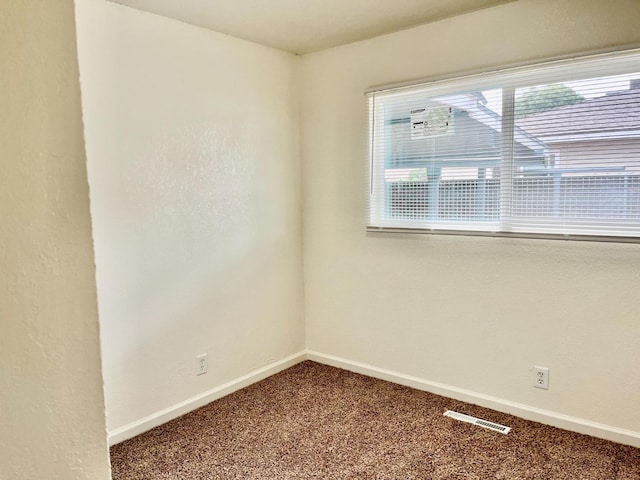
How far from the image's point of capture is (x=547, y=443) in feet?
7.72

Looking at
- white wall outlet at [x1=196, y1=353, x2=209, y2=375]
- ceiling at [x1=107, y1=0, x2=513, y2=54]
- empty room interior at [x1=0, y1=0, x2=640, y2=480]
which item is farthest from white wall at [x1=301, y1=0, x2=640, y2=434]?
white wall outlet at [x1=196, y1=353, x2=209, y2=375]

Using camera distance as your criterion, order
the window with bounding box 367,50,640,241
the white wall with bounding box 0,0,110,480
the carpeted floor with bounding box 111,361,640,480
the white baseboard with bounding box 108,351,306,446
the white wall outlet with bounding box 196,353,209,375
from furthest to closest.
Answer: the white wall outlet with bounding box 196,353,209,375, the white baseboard with bounding box 108,351,306,446, the window with bounding box 367,50,640,241, the carpeted floor with bounding box 111,361,640,480, the white wall with bounding box 0,0,110,480

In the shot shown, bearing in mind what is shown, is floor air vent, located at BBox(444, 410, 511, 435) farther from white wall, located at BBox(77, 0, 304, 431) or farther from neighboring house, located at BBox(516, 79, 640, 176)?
neighboring house, located at BBox(516, 79, 640, 176)

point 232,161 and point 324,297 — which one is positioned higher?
point 232,161

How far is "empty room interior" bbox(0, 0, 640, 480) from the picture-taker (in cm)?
231

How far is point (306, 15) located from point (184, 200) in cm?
126

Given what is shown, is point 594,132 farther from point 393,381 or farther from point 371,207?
point 393,381

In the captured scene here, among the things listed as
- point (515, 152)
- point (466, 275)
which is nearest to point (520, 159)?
point (515, 152)

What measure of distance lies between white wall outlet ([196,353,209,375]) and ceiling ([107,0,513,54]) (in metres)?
1.98

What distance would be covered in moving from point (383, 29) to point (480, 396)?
2328 mm

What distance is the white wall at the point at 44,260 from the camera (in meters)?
0.71

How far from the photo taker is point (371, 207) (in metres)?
3.14

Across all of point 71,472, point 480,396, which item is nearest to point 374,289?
point 480,396

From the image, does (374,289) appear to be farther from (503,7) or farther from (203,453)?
(503,7)
